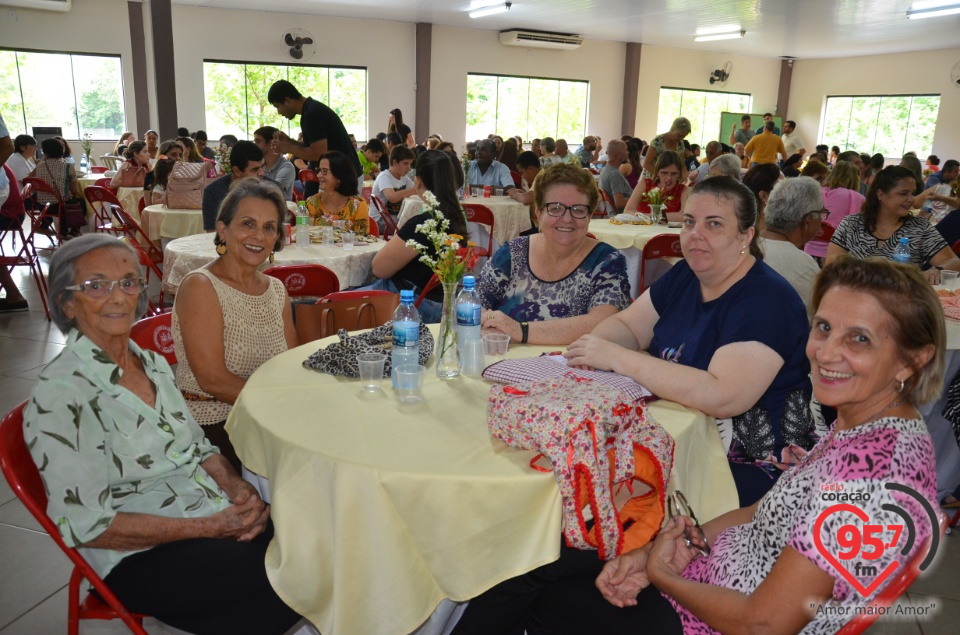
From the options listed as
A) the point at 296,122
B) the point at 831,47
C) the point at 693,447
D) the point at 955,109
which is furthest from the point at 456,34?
the point at 693,447

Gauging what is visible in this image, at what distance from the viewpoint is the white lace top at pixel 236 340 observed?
2258 millimetres

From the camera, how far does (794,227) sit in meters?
3.28

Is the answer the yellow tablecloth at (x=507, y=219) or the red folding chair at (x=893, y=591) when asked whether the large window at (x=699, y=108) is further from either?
the red folding chair at (x=893, y=591)

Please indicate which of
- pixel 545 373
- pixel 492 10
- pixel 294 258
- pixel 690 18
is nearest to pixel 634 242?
pixel 294 258

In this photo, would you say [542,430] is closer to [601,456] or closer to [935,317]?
[601,456]

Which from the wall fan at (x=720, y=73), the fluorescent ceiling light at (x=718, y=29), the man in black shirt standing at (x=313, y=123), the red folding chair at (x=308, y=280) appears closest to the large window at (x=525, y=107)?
the fluorescent ceiling light at (x=718, y=29)

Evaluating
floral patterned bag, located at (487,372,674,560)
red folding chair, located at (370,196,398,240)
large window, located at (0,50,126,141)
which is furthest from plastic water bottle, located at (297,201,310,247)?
large window, located at (0,50,126,141)

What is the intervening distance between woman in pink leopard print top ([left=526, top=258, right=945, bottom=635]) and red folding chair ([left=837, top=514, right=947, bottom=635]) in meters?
0.01

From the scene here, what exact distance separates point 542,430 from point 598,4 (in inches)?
478

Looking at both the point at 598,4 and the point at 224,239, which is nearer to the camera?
the point at 224,239

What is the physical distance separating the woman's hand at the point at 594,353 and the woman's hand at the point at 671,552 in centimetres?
47

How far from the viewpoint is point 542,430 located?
1454 mm

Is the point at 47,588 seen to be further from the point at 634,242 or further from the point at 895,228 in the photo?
the point at 895,228

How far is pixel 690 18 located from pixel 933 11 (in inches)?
156
